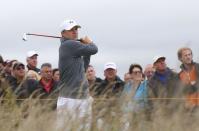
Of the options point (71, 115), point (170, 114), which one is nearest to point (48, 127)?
point (71, 115)

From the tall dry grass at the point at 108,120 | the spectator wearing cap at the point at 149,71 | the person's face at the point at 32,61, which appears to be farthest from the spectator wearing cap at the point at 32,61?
the tall dry grass at the point at 108,120

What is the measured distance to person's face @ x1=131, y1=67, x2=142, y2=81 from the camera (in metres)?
9.11

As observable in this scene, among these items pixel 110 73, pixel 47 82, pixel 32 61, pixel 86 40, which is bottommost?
pixel 47 82

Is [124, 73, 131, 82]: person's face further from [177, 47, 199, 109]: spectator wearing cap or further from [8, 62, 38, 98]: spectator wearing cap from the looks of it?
[8, 62, 38, 98]: spectator wearing cap

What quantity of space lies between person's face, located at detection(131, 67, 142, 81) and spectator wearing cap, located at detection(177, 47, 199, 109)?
2.19 ft

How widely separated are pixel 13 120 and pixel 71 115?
678 millimetres

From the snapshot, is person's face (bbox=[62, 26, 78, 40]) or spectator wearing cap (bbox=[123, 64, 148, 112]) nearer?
spectator wearing cap (bbox=[123, 64, 148, 112])

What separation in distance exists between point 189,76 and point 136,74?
3.80 feet

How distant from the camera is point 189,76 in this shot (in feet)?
27.7

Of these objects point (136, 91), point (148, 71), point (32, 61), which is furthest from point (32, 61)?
point (136, 91)

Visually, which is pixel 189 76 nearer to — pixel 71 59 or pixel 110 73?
Answer: pixel 71 59

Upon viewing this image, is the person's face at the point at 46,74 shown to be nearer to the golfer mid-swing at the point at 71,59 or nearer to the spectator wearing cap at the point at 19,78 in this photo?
the spectator wearing cap at the point at 19,78

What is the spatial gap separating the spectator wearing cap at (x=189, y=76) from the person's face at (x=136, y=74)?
67 centimetres

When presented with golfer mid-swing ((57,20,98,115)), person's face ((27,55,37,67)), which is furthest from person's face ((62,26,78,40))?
person's face ((27,55,37,67))
